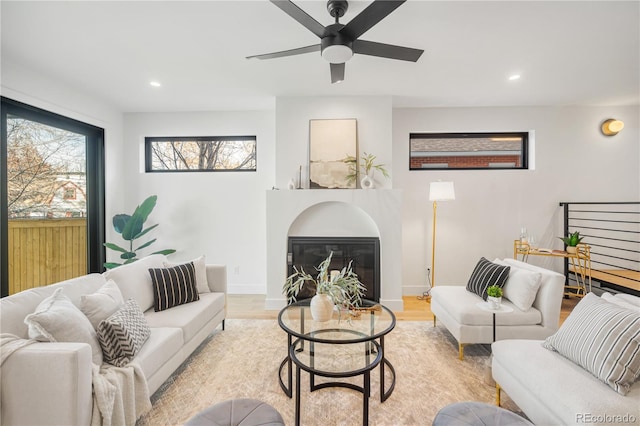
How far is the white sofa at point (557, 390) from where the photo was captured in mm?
1197

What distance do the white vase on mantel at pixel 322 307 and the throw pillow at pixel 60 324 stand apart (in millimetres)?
1307

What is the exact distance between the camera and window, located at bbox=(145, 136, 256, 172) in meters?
4.25

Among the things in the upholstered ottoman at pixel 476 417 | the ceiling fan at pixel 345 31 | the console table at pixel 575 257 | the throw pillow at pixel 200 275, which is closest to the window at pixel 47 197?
the throw pillow at pixel 200 275

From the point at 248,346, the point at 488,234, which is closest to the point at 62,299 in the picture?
the point at 248,346

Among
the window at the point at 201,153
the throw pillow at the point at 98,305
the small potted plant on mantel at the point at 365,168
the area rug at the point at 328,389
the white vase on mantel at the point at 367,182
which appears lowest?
the area rug at the point at 328,389

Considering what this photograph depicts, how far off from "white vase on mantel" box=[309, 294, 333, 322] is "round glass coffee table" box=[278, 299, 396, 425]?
62 millimetres

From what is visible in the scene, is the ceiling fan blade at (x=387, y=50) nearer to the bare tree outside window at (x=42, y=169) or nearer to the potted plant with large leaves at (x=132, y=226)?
the potted plant with large leaves at (x=132, y=226)

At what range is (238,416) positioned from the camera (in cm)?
124

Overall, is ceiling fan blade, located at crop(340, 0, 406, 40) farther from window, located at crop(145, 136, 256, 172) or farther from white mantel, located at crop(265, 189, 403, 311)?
window, located at crop(145, 136, 256, 172)

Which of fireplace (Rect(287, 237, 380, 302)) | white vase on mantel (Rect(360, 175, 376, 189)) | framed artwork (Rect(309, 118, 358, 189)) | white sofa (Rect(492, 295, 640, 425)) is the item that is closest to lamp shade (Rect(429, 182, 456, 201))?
white vase on mantel (Rect(360, 175, 376, 189))

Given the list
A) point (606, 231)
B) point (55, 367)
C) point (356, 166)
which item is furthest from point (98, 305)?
point (606, 231)

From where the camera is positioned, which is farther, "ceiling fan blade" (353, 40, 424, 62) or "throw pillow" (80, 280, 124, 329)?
"ceiling fan blade" (353, 40, 424, 62)

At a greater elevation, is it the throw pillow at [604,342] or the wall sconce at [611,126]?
the wall sconce at [611,126]

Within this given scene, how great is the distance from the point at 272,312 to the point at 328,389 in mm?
1628
